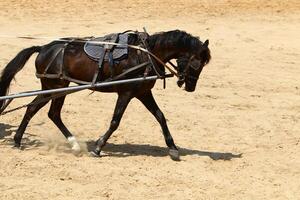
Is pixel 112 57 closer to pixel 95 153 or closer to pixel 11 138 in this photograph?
pixel 95 153

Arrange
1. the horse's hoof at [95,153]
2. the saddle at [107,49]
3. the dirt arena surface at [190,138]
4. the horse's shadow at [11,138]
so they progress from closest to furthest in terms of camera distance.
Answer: the dirt arena surface at [190,138] → the saddle at [107,49] → the horse's hoof at [95,153] → the horse's shadow at [11,138]

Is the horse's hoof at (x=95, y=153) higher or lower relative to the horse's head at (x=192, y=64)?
lower

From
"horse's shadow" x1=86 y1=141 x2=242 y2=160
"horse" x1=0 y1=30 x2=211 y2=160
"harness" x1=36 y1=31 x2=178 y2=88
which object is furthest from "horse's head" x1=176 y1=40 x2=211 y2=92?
"horse's shadow" x1=86 y1=141 x2=242 y2=160

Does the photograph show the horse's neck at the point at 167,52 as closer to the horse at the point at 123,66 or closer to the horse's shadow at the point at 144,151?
the horse at the point at 123,66

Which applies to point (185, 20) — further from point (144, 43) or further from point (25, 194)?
point (25, 194)

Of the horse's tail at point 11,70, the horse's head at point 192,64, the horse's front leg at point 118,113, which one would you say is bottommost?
the horse's front leg at point 118,113

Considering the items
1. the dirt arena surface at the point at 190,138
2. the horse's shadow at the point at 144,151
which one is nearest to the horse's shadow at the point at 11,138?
the dirt arena surface at the point at 190,138

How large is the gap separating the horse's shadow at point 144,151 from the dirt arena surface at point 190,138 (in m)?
0.01

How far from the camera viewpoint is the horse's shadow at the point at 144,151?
26.6ft

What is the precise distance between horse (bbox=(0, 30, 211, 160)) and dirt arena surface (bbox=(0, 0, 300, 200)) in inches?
18.6

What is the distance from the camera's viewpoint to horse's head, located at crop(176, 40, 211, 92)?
757cm

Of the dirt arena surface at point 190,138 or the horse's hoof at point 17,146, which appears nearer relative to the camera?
the dirt arena surface at point 190,138

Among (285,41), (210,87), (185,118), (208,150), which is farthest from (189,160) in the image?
(285,41)

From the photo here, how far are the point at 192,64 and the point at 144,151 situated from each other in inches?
56.4
